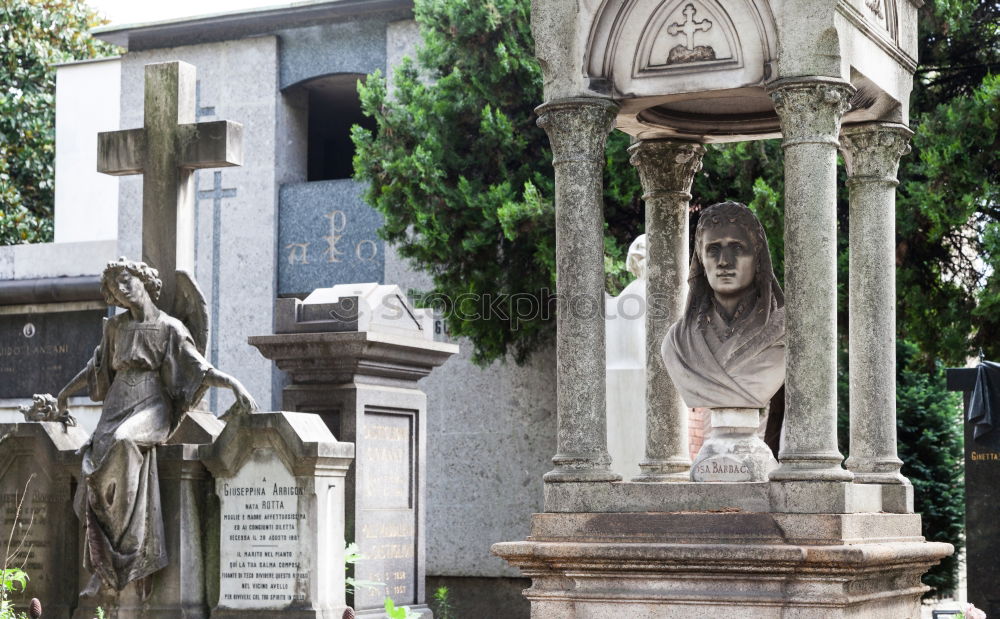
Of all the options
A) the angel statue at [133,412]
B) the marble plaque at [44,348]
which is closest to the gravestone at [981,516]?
the angel statue at [133,412]

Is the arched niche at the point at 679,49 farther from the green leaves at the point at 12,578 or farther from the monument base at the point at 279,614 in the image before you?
the monument base at the point at 279,614

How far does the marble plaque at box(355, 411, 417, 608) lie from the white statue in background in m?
1.83

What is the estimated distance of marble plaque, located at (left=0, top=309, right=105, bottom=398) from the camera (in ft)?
67.2

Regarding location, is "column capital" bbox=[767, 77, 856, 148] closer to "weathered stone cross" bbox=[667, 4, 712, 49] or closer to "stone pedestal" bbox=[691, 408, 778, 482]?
"weathered stone cross" bbox=[667, 4, 712, 49]

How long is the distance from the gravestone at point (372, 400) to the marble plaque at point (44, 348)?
9040 mm

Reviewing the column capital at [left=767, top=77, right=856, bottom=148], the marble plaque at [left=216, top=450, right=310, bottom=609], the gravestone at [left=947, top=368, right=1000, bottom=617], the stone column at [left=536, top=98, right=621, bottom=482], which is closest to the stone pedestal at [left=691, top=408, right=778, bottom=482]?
the stone column at [left=536, top=98, right=621, bottom=482]

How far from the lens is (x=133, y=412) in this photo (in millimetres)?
9859

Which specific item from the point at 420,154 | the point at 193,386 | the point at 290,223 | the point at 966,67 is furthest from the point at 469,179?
the point at 193,386

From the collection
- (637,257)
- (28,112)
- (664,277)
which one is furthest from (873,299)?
(28,112)

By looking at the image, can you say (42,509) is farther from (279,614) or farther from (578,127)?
(578,127)

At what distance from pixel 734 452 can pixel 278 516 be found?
3.57 m

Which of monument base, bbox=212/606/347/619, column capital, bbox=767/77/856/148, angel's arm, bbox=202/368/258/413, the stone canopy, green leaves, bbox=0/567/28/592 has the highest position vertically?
the stone canopy

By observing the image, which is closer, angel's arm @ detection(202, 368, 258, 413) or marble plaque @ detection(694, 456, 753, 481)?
Answer: marble plaque @ detection(694, 456, 753, 481)

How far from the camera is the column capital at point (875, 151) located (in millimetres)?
7965
